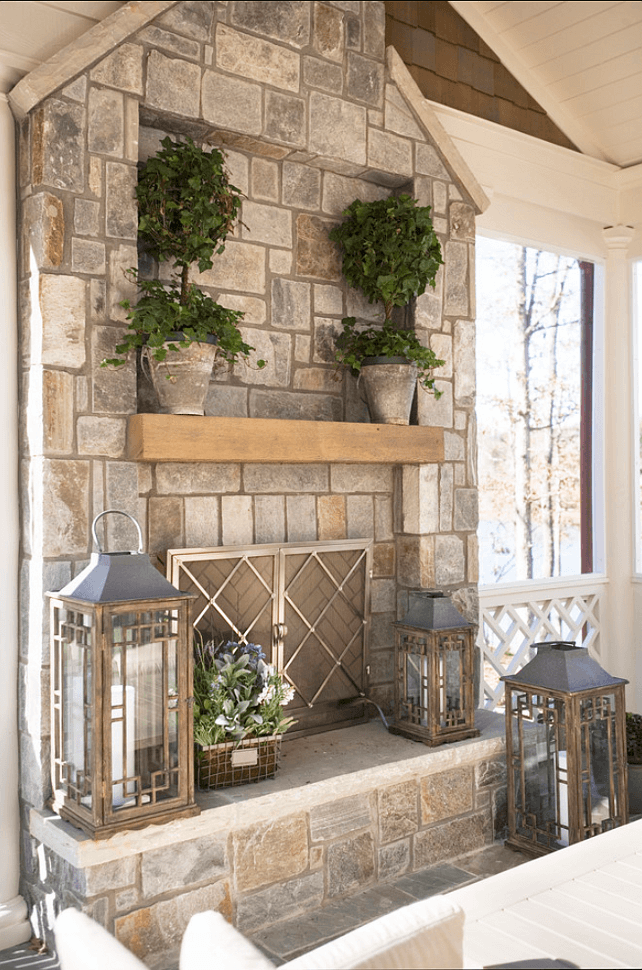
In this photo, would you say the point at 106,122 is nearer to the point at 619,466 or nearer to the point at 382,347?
the point at 382,347

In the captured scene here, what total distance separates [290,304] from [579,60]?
2.16 metres

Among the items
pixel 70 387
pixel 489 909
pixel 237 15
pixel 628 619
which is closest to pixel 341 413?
pixel 70 387

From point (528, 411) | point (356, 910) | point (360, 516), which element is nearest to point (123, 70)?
point (360, 516)

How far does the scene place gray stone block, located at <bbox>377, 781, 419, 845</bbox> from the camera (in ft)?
10.1

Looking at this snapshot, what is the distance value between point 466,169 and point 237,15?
1234 mm

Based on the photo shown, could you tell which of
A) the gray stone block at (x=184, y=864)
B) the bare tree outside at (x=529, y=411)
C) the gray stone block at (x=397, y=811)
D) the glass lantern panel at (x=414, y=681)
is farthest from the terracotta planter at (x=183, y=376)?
the bare tree outside at (x=529, y=411)

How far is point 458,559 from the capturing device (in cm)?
380

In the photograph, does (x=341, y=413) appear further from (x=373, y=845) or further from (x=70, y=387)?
(x=373, y=845)

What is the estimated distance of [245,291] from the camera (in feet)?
11.0

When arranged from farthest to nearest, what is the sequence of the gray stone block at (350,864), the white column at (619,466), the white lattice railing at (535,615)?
the white column at (619,466) → the white lattice railing at (535,615) → the gray stone block at (350,864)

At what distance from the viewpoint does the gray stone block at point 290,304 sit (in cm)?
343

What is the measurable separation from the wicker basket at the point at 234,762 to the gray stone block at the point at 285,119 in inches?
88.4

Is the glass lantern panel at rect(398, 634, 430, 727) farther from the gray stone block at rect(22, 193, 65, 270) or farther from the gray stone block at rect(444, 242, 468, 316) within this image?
the gray stone block at rect(22, 193, 65, 270)

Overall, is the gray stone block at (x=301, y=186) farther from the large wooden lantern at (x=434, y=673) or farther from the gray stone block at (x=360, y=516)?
the large wooden lantern at (x=434, y=673)
